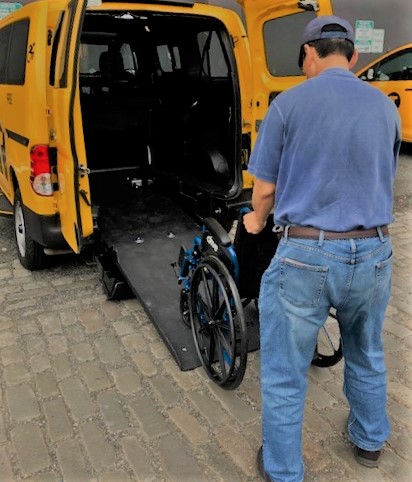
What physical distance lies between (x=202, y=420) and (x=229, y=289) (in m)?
0.72

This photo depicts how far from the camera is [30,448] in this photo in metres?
2.47

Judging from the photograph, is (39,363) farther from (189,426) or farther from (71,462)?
(189,426)

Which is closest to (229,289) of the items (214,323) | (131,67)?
(214,323)

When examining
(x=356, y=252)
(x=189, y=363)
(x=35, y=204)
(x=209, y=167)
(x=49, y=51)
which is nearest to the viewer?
(x=356, y=252)

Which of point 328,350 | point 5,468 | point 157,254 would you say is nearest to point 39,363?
point 5,468

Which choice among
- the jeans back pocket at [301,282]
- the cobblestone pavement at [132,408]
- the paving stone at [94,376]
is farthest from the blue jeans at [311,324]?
the paving stone at [94,376]

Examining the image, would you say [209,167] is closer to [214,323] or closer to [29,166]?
[29,166]

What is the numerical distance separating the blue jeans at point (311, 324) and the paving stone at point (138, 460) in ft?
1.82

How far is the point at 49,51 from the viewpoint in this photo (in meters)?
3.49

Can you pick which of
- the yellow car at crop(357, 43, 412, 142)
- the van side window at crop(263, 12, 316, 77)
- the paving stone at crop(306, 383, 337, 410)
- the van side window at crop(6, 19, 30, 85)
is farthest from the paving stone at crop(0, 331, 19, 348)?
the yellow car at crop(357, 43, 412, 142)

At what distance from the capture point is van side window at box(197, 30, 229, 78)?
437 centimetres

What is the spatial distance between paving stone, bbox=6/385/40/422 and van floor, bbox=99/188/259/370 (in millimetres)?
854

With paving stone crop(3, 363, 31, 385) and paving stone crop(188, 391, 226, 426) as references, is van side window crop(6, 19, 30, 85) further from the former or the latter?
paving stone crop(188, 391, 226, 426)

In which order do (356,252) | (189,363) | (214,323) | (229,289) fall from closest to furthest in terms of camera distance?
1. (356,252)
2. (229,289)
3. (214,323)
4. (189,363)
